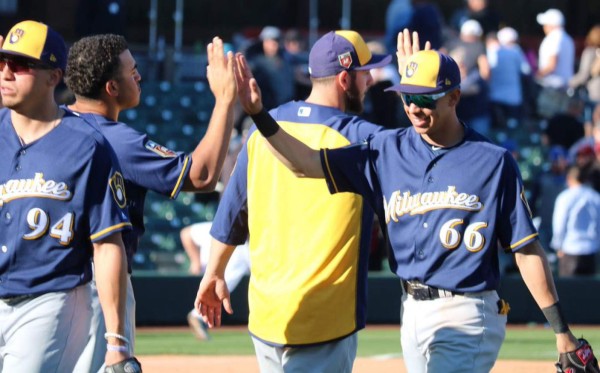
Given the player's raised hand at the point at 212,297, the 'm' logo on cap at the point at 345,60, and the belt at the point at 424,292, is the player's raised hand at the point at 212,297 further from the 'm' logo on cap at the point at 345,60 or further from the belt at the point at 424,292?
the 'm' logo on cap at the point at 345,60

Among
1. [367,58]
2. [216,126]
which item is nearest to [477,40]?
[367,58]

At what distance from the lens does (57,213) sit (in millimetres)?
4695

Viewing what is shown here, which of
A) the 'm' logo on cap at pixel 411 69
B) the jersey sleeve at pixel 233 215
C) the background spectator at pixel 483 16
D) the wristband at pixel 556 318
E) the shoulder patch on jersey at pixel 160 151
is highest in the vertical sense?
the 'm' logo on cap at pixel 411 69

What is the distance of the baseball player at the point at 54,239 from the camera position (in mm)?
4672

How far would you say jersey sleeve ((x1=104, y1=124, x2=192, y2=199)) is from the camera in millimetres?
5164

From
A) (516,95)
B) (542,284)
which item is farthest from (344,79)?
(516,95)

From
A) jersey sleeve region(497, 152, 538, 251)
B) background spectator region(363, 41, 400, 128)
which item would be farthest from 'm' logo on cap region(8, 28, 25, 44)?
background spectator region(363, 41, 400, 128)

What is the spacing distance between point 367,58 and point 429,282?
1.22 metres

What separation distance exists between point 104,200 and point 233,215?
3.89 feet

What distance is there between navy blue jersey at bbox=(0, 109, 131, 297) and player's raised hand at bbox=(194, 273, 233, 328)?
1067mm

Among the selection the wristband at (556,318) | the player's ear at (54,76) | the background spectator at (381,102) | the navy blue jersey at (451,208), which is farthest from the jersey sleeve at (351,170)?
the background spectator at (381,102)

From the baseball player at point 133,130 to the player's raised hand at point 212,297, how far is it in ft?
1.80

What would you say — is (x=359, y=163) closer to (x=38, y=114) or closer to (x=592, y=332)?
(x=38, y=114)

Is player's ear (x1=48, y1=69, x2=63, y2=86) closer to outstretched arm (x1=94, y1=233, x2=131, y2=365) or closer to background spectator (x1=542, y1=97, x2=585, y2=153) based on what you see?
outstretched arm (x1=94, y1=233, x2=131, y2=365)
